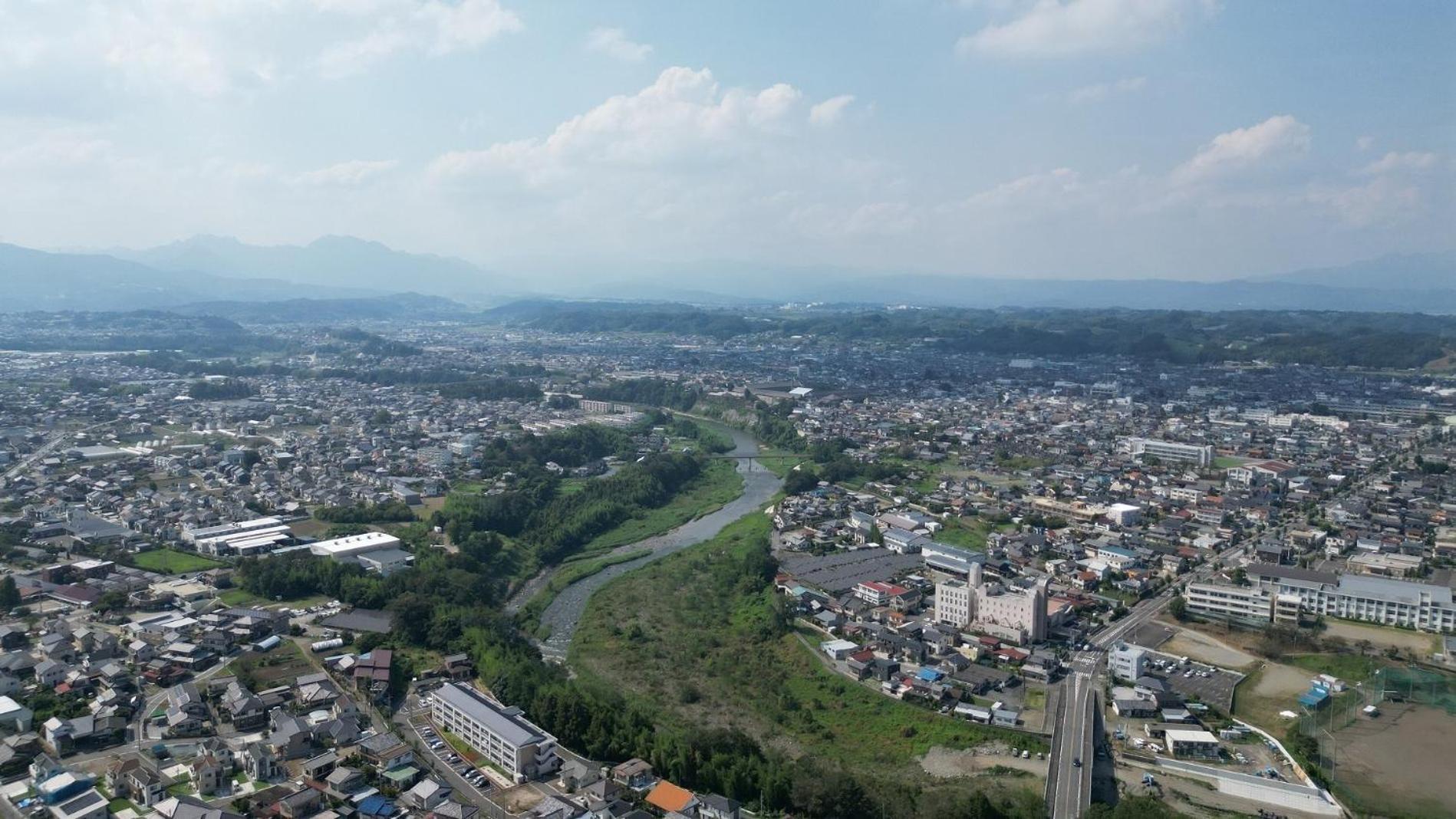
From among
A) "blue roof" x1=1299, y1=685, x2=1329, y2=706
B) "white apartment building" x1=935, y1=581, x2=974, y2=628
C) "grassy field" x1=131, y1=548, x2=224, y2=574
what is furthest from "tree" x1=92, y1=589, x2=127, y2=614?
"blue roof" x1=1299, y1=685, x2=1329, y2=706

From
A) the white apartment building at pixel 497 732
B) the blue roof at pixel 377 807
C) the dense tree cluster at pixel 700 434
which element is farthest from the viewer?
the dense tree cluster at pixel 700 434

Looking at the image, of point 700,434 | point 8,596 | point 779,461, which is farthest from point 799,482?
point 8,596

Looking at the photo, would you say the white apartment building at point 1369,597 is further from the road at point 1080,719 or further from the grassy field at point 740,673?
the grassy field at point 740,673

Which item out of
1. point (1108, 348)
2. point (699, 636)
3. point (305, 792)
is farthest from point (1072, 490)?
point (1108, 348)

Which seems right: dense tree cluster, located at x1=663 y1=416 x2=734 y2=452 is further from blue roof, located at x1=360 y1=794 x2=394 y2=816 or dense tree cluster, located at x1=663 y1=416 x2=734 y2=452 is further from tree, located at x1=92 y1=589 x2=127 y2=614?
blue roof, located at x1=360 y1=794 x2=394 y2=816

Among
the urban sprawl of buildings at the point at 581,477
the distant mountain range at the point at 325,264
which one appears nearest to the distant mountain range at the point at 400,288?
the distant mountain range at the point at 325,264
